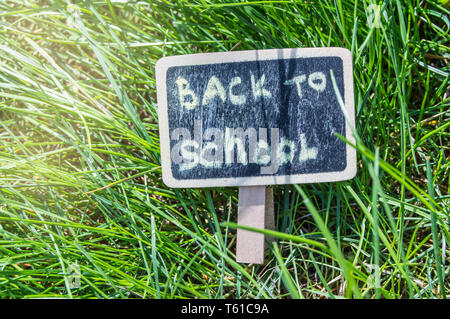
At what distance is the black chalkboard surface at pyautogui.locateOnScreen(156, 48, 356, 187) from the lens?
698 mm

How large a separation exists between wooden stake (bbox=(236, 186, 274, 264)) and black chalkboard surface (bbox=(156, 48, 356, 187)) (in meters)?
0.02

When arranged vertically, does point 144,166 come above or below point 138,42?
below

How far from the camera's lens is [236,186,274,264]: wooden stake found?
0.70 metres

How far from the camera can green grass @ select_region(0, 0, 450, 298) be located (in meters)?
0.72

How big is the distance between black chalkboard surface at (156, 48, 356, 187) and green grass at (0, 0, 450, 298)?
0.19ft

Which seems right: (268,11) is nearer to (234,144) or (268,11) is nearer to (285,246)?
(234,144)

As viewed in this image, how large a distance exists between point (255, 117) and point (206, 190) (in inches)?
7.1

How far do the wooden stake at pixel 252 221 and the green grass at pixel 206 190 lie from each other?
3cm

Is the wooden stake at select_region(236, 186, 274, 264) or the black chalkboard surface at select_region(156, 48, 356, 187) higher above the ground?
the black chalkboard surface at select_region(156, 48, 356, 187)

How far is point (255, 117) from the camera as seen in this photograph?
714 mm

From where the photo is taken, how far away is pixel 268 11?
0.77 metres
